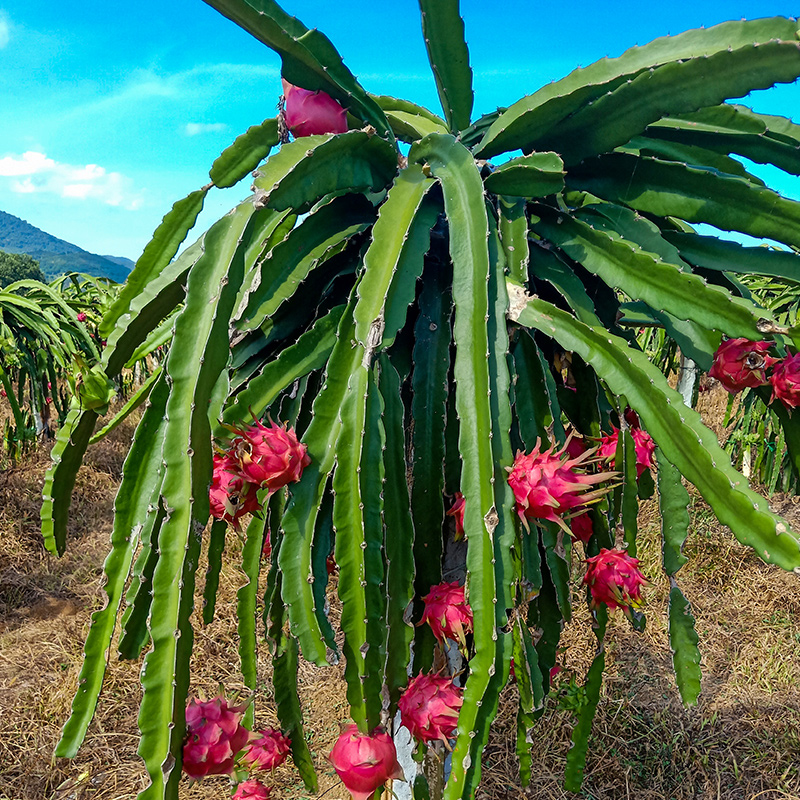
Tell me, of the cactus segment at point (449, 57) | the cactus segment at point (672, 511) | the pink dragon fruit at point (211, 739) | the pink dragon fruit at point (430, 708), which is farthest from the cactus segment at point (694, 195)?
the pink dragon fruit at point (211, 739)

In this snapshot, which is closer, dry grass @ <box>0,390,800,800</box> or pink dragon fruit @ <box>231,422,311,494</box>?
pink dragon fruit @ <box>231,422,311,494</box>

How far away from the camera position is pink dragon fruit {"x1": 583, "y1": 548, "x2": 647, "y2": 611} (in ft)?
3.28

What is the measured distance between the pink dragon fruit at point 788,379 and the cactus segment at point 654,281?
96mm

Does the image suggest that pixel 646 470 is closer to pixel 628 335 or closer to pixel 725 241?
pixel 628 335

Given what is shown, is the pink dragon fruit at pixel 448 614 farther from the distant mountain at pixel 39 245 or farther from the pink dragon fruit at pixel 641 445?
the distant mountain at pixel 39 245

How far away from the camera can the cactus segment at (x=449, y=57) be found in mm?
1227

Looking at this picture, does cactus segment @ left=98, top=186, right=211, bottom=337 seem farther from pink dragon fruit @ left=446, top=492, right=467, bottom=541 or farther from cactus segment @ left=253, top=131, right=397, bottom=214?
pink dragon fruit @ left=446, top=492, right=467, bottom=541

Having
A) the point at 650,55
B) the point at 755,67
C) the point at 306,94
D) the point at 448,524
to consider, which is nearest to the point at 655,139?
the point at 650,55

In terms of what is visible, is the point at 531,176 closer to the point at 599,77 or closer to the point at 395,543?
the point at 599,77

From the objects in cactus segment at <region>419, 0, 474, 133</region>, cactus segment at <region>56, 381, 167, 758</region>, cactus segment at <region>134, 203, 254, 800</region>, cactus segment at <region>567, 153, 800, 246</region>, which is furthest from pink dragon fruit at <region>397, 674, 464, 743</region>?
cactus segment at <region>419, 0, 474, 133</region>

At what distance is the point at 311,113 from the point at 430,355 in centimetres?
49

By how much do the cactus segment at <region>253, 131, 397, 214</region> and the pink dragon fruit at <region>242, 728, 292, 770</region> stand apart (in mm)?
977

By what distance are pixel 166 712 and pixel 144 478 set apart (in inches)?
14.7

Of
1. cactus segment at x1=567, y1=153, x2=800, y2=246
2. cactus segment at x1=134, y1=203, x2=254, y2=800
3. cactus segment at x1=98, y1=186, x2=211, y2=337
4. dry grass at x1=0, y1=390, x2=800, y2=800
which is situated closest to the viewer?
cactus segment at x1=134, y1=203, x2=254, y2=800
